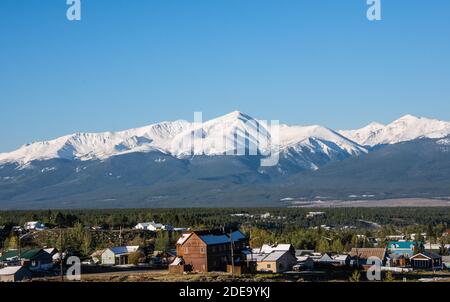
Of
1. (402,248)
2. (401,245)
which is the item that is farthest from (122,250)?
(401,245)

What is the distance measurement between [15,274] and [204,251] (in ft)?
39.3

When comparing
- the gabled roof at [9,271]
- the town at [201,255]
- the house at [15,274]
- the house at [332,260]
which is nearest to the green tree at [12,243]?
the town at [201,255]

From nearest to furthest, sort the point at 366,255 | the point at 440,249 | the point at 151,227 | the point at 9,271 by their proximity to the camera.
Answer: the point at 9,271
the point at 366,255
the point at 440,249
the point at 151,227

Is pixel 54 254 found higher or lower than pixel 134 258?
higher

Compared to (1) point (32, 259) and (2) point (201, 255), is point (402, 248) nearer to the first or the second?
(2) point (201, 255)

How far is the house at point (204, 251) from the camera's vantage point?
52688mm

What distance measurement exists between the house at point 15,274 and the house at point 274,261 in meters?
14.8

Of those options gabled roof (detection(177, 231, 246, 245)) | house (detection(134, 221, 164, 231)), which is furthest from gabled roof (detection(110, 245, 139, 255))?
house (detection(134, 221, 164, 231))

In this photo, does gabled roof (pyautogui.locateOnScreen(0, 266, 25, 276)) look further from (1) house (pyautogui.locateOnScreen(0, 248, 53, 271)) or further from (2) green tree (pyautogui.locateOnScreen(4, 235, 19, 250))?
(2) green tree (pyautogui.locateOnScreen(4, 235, 19, 250))

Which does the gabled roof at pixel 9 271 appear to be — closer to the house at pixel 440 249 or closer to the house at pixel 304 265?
the house at pixel 304 265

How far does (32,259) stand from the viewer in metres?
58.5
